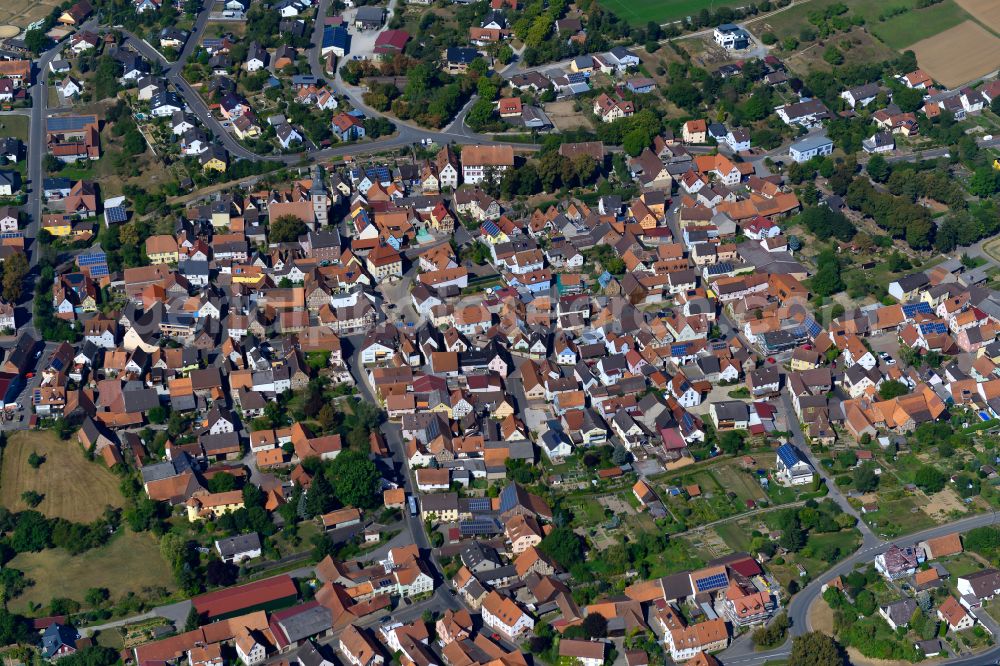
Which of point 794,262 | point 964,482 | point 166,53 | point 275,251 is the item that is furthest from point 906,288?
point 166,53

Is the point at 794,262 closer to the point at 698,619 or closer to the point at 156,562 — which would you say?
the point at 698,619

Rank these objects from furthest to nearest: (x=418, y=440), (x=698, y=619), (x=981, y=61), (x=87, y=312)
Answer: (x=981, y=61) < (x=87, y=312) < (x=418, y=440) < (x=698, y=619)

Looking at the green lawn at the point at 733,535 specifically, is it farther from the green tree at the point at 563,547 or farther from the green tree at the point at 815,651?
the green tree at the point at 815,651

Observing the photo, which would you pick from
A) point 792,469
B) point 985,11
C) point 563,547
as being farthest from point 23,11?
point 985,11

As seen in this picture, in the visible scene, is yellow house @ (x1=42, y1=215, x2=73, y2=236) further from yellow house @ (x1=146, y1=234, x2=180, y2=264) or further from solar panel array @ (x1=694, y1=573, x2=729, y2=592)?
solar panel array @ (x1=694, y1=573, x2=729, y2=592)

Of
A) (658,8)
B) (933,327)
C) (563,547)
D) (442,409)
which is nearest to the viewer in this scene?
(563,547)

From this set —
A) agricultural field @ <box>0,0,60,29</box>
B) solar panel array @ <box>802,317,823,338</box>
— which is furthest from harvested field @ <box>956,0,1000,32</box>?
agricultural field @ <box>0,0,60,29</box>

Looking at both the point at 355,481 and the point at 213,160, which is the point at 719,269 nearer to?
the point at 355,481
